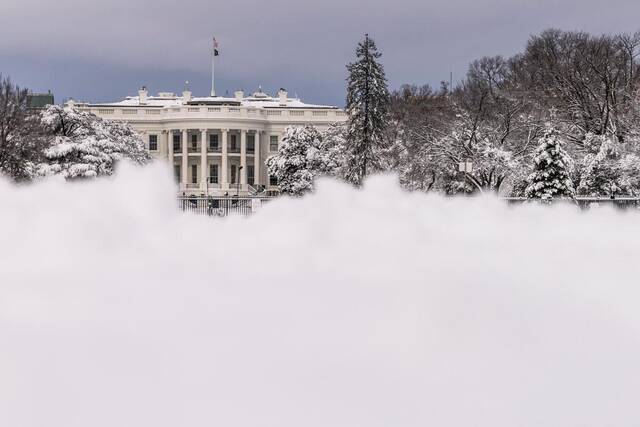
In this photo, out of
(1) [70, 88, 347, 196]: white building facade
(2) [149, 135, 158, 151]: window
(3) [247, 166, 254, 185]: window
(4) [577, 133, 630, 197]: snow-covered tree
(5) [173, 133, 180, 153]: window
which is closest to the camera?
(4) [577, 133, 630, 197]: snow-covered tree

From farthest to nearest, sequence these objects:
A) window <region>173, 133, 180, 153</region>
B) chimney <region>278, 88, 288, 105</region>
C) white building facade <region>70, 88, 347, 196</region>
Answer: chimney <region>278, 88, 288, 105</region>, window <region>173, 133, 180, 153</region>, white building facade <region>70, 88, 347, 196</region>

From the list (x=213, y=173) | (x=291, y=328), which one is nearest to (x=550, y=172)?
(x=291, y=328)

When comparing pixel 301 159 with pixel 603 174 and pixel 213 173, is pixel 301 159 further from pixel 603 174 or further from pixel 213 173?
pixel 213 173

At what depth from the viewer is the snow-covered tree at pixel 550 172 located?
28.5 meters

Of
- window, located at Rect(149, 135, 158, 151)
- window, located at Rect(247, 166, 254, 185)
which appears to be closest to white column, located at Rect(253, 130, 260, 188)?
window, located at Rect(247, 166, 254, 185)

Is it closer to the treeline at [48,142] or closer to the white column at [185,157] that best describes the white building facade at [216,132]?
the white column at [185,157]

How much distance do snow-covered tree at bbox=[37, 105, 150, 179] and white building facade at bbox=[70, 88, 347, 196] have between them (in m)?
43.7

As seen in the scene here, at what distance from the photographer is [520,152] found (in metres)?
37.9

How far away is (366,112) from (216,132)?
43.1 metres

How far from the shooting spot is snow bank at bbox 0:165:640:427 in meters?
1.49

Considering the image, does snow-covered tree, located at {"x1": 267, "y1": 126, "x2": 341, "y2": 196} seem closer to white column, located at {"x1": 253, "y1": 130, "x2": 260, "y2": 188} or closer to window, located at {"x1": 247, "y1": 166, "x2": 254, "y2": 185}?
white column, located at {"x1": 253, "y1": 130, "x2": 260, "y2": 188}

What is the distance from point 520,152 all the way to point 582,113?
4318mm

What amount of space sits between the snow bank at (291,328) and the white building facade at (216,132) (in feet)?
278

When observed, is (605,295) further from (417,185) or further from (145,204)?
(417,185)
